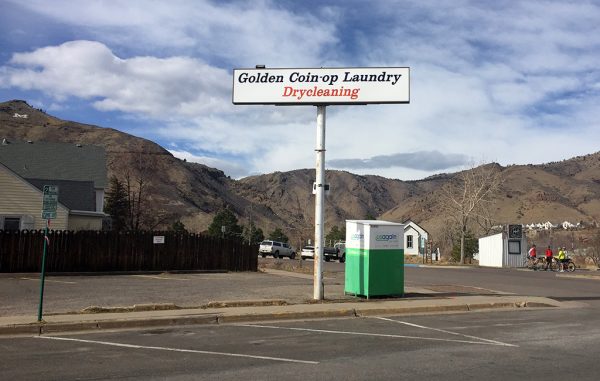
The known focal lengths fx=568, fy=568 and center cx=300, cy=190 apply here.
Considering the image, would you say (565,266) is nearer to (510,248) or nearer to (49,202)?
(510,248)

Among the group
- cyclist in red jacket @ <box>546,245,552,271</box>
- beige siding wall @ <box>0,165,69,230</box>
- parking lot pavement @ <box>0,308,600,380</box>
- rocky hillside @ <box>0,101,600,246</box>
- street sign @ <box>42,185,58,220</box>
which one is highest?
rocky hillside @ <box>0,101,600,246</box>

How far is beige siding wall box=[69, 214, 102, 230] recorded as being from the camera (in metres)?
32.2

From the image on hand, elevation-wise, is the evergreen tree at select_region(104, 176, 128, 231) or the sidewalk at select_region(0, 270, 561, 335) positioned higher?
the evergreen tree at select_region(104, 176, 128, 231)

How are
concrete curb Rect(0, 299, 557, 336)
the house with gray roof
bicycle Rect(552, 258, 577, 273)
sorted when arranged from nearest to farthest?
concrete curb Rect(0, 299, 557, 336) < the house with gray roof < bicycle Rect(552, 258, 577, 273)

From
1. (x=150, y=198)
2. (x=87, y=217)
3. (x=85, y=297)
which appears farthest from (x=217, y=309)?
(x=150, y=198)

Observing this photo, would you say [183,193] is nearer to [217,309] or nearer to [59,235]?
[59,235]

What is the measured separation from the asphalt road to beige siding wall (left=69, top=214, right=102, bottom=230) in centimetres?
2325

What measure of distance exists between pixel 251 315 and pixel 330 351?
4052 mm

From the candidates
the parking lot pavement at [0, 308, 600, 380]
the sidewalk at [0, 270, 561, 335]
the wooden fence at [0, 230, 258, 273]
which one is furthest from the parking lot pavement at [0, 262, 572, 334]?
the wooden fence at [0, 230, 258, 273]

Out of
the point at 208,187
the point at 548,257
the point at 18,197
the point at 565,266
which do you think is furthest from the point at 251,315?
the point at 208,187

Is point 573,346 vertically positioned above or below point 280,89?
below

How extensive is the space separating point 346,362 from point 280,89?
366 inches

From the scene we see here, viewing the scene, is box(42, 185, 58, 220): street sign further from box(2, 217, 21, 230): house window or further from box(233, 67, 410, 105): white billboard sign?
box(2, 217, 21, 230): house window

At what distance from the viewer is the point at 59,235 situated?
2250 cm
